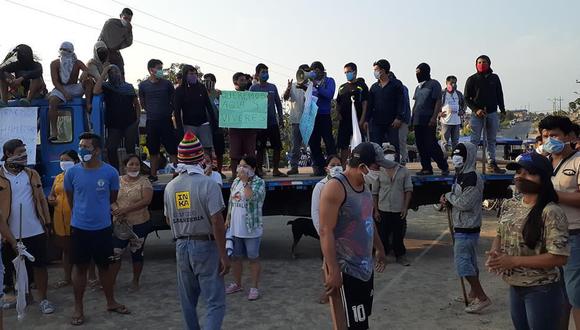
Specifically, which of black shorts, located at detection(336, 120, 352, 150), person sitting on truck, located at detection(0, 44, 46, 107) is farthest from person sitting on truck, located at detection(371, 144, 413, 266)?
person sitting on truck, located at detection(0, 44, 46, 107)

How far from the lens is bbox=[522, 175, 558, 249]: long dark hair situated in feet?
9.90

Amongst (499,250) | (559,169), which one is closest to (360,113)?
(559,169)

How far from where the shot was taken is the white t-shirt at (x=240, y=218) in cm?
597

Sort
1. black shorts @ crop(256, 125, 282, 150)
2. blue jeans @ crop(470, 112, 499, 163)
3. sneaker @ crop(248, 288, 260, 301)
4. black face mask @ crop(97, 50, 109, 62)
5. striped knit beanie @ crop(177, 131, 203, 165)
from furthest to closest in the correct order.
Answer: black shorts @ crop(256, 125, 282, 150) → blue jeans @ crop(470, 112, 499, 163) → black face mask @ crop(97, 50, 109, 62) → sneaker @ crop(248, 288, 260, 301) → striped knit beanie @ crop(177, 131, 203, 165)

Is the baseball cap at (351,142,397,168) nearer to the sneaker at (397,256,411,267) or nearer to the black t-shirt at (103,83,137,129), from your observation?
the sneaker at (397,256,411,267)

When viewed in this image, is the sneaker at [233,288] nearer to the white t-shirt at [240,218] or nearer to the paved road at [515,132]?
the white t-shirt at [240,218]

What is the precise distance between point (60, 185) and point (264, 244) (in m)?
4.16

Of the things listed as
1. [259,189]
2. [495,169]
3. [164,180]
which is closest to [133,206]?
[259,189]

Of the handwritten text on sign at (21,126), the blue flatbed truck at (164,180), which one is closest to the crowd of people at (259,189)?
the blue flatbed truck at (164,180)

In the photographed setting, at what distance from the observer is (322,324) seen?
5047mm

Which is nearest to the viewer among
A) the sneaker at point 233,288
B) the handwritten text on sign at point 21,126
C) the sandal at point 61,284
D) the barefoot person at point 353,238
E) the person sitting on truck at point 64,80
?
the barefoot person at point 353,238

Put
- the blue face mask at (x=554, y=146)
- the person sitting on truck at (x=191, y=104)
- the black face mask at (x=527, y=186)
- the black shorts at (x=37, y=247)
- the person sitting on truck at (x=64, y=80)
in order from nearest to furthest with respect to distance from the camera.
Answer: the black face mask at (x=527, y=186) < the blue face mask at (x=554, y=146) < the black shorts at (x=37, y=247) < the person sitting on truck at (x=64, y=80) < the person sitting on truck at (x=191, y=104)

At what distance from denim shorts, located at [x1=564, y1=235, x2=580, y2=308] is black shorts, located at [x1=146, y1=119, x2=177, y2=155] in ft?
18.2

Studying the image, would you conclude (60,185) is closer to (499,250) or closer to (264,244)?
(264,244)
